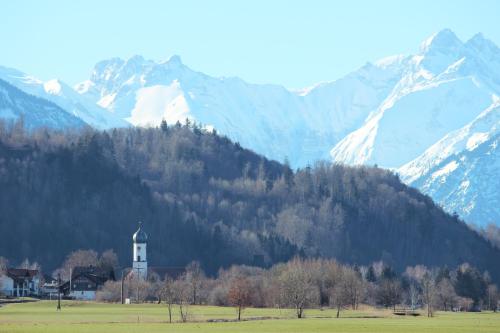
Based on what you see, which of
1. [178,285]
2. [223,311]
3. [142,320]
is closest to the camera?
[142,320]

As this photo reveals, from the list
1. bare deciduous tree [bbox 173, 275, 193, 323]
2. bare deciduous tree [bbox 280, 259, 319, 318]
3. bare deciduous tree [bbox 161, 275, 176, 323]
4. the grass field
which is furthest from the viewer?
bare deciduous tree [bbox 173, 275, 193, 323]

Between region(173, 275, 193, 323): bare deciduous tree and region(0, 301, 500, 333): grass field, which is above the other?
region(173, 275, 193, 323): bare deciduous tree

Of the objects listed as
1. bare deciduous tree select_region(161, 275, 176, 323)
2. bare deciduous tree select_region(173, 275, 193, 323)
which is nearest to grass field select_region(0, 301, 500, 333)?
bare deciduous tree select_region(161, 275, 176, 323)

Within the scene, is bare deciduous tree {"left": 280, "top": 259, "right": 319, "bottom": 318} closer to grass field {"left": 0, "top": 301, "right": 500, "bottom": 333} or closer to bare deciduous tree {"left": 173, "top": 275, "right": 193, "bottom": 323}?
grass field {"left": 0, "top": 301, "right": 500, "bottom": 333}

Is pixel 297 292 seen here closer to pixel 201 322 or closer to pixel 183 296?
pixel 183 296

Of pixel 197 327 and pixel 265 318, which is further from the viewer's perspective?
pixel 265 318

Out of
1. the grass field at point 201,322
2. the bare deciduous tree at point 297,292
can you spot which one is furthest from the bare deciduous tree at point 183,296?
the bare deciduous tree at point 297,292

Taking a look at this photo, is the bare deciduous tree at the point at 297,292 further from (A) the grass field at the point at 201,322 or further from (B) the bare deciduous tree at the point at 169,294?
(B) the bare deciduous tree at the point at 169,294

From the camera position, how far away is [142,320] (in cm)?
13800

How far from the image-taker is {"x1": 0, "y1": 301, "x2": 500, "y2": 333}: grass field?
120 meters

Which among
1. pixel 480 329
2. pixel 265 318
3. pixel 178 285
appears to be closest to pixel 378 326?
pixel 480 329

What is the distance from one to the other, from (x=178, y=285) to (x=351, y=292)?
26408 mm

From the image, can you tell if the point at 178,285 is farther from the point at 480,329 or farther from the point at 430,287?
the point at 480,329

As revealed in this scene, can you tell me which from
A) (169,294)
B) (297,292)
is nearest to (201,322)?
(169,294)
